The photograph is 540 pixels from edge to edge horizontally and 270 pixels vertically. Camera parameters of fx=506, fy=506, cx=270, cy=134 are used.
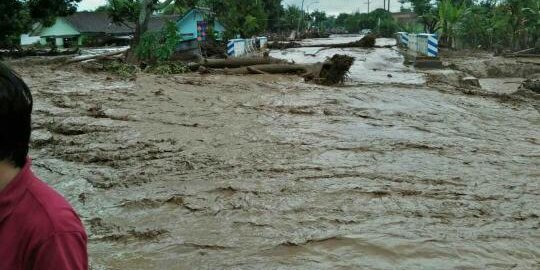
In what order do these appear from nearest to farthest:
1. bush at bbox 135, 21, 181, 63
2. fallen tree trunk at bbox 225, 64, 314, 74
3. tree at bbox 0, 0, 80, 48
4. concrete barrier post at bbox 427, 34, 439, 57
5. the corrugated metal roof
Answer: fallen tree trunk at bbox 225, 64, 314, 74, bush at bbox 135, 21, 181, 63, concrete barrier post at bbox 427, 34, 439, 57, tree at bbox 0, 0, 80, 48, the corrugated metal roof

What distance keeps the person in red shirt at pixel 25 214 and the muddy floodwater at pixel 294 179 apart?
2.84 m

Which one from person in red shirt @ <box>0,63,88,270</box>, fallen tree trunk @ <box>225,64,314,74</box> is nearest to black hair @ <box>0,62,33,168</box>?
person in red shirt @ <box>0,63,88,270</box>

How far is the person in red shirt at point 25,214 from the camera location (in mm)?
1298

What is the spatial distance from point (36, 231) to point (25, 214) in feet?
0.20

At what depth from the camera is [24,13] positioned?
28.1 meters

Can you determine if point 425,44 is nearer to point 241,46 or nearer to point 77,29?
point 241,46

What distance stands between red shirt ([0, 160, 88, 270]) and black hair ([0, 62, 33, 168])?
0.07m

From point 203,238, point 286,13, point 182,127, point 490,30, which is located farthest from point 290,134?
point 286,13

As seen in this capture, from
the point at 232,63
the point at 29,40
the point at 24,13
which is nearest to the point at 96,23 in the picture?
the point at 29,40

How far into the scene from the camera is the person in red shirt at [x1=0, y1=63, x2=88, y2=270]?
130 centimetres

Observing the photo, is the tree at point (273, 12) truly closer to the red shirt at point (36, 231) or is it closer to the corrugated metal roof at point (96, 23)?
the corrugated metal roof at point (96, 23)

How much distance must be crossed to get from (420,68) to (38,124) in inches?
591

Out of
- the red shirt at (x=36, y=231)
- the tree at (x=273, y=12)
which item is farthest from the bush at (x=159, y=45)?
the tree at (x=273, y=12)

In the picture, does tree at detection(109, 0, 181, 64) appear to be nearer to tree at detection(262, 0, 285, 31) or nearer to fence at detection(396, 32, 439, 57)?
fence at detection(396, 32, 439, 57)
